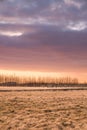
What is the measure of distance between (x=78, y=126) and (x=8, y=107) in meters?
6.52

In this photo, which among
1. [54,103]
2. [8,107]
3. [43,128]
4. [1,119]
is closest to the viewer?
[43,128]

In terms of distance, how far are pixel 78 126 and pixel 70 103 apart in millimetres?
7571

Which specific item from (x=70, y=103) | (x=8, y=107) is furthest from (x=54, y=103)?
(x=8, y=107)

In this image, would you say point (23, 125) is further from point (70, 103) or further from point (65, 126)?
point (70, 103)

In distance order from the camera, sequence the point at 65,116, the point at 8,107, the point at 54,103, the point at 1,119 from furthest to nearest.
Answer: the point at 54,103 → the point at 8,107 → the point at 65,116 → the point at 1,119

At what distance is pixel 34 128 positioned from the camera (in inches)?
626

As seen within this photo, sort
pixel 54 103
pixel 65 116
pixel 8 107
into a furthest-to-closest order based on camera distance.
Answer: pixel 54 103, pixel 8 107, pixel 65 116

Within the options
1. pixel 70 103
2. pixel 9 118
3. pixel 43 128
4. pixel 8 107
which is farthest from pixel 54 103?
pixel 43 128

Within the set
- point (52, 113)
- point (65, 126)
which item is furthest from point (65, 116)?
point (65, 126)

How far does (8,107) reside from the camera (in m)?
21.5

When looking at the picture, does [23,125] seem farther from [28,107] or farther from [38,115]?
[28,107]

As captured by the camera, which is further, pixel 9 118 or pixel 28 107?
pixel 28 107

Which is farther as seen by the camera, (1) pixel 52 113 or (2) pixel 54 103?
(2) pixel 54 103

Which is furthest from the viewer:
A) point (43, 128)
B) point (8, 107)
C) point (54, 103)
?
point (54, 103)
